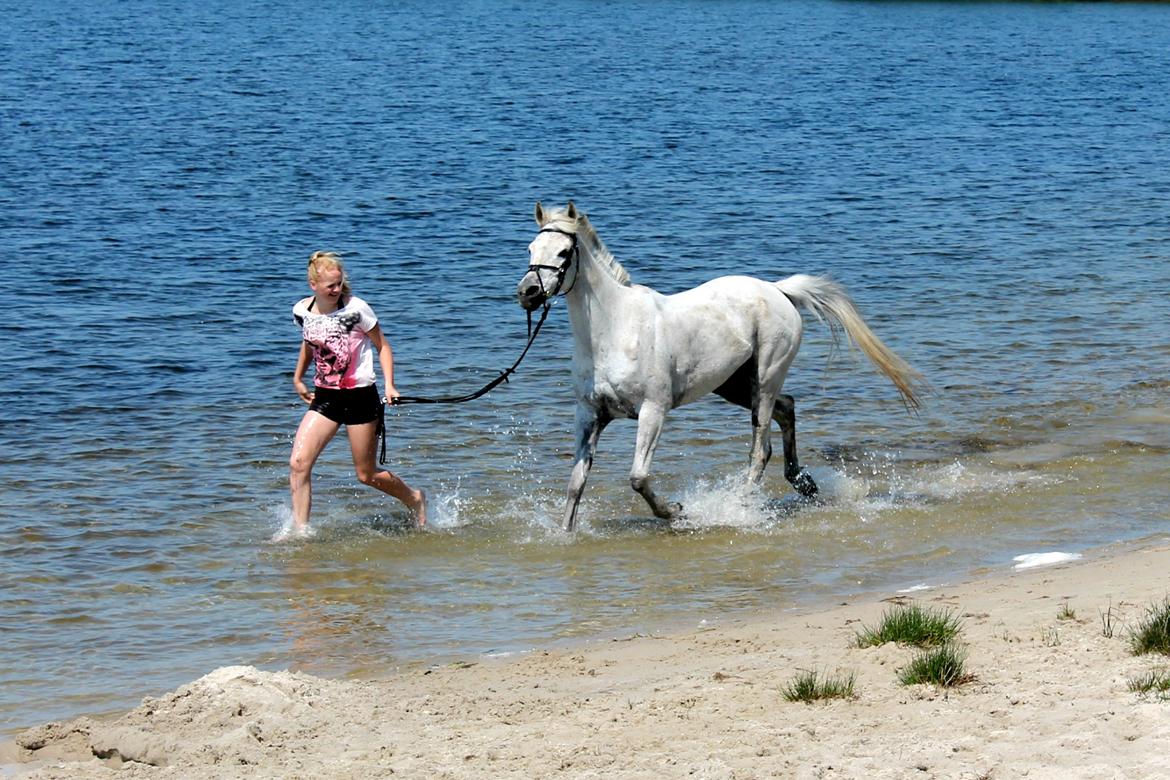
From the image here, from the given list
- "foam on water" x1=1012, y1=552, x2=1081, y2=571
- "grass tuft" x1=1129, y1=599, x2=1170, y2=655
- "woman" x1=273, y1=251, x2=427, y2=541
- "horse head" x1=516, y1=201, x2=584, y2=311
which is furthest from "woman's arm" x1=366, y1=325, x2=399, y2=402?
"grass tuft" x1=1129, y1=599, x2=1170, y2=655

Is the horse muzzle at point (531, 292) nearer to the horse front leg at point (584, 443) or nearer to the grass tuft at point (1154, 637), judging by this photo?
the horse front leg at point (584, 443)

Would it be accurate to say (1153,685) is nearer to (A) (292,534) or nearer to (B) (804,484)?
(B) (804,484)

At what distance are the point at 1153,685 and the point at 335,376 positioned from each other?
5.21 meters

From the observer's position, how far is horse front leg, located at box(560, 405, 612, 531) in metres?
9.66

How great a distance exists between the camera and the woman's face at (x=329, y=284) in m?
9.14

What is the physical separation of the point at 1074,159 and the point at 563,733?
2562cm

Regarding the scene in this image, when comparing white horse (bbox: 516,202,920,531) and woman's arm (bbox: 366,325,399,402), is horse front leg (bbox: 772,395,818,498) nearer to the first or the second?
white horse (bbox: 516,202,920,531)

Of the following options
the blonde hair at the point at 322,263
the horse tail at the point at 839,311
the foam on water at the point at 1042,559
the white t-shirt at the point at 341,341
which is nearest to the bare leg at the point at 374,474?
the white t-shirt at the point at 341,341

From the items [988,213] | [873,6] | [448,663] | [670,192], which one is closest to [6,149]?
[670,192]

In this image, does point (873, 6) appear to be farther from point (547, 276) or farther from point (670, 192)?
point (547, 276)

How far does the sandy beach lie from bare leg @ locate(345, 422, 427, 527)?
248 cm

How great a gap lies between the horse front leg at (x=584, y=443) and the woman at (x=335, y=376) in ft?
3.66

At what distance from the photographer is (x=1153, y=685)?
574 centimetres

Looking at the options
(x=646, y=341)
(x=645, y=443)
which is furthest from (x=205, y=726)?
(x=646, y=341)
